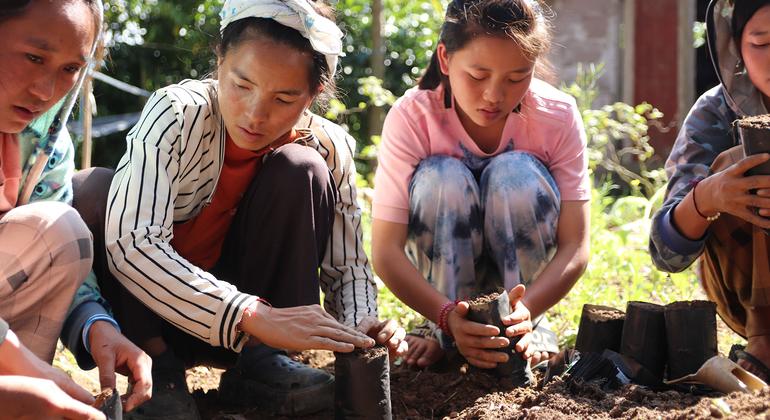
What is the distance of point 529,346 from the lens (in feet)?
9.91

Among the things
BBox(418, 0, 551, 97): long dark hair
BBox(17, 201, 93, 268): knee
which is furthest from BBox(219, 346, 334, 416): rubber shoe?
BBox(418, 0, 551, 97): long dark hair

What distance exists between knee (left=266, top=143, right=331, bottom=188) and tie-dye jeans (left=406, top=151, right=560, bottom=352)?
1.52ft

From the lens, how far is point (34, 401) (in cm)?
195

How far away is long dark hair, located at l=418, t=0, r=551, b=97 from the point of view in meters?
3.12

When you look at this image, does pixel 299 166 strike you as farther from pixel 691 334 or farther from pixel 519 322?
pixel 691 334

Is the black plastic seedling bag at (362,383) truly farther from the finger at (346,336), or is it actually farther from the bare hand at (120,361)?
the bare hand at (120,361)

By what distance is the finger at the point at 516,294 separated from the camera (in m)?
2.98

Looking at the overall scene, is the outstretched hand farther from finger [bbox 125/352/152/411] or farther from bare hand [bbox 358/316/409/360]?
finger [bbox 125/352/152/411]

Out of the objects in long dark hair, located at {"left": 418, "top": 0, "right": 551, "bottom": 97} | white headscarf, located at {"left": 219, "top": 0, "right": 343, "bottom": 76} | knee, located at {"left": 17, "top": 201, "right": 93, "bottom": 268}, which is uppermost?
long dark hair, located at {"left": 418, "top": 0, "right": 551, "bottom": 97}

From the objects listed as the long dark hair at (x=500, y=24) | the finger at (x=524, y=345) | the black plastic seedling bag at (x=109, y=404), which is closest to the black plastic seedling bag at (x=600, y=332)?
the finger at (x=524, y=345)

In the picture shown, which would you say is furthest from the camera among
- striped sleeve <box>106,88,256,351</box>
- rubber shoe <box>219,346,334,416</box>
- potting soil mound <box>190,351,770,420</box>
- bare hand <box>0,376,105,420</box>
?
rubber shoe <box>219,346,334,416</box>

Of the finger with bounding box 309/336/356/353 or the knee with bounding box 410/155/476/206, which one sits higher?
the knee with bounding box 410/155/476/206

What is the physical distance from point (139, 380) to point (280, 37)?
1.09 metres

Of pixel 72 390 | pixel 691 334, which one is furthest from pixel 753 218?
pixel 72 390
